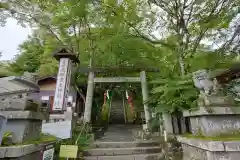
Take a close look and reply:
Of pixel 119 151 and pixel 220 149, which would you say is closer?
pixel 220 149

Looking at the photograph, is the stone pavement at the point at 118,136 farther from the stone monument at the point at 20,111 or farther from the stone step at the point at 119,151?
the stone monument at the point at 20,111

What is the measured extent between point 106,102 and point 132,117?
307cm

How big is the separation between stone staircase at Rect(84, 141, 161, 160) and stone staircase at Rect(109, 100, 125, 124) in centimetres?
1066

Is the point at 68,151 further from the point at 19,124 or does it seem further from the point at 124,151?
the point at 124,151

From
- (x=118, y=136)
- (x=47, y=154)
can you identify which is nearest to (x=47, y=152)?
(x=47, y=154)

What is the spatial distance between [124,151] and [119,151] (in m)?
0.18

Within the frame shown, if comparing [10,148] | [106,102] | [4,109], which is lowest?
[10,148]

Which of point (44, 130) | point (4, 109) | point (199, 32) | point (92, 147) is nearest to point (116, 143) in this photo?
point (92, 147)

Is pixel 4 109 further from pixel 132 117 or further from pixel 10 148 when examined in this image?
pixel 132 117

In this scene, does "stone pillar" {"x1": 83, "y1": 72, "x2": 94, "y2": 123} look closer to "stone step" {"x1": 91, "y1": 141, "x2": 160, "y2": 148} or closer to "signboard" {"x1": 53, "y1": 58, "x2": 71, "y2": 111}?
"signboard" {"x1": 53, "y1": 58, "x2": 71, "y2": 111}

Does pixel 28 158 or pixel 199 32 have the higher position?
pixel 199 32

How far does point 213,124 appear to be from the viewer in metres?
3.42

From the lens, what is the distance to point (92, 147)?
6.73m

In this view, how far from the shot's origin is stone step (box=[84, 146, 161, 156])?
622 centimetres
